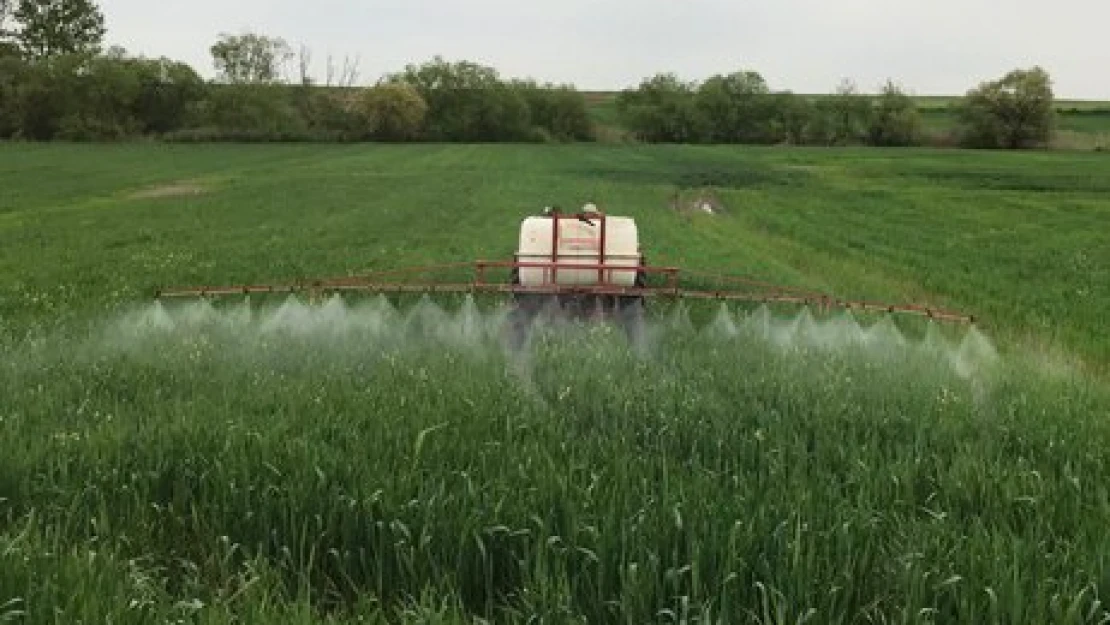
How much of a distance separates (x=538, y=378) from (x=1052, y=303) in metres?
11.2

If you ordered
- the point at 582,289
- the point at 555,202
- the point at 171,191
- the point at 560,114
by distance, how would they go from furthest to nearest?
1. the point at 560,114
2. the point at 171,191
3. the point at 555,202
4. the point at 582,289

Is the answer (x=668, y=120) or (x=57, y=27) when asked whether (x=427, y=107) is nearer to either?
(x=668, y=120)

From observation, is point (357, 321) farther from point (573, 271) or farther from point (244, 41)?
point (244, 41)

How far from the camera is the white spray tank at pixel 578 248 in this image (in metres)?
13.6

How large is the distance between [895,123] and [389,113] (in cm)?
4993

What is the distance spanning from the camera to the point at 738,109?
4572 inches

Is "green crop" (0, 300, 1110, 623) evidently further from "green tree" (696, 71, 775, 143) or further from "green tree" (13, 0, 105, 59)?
"green tree" (13, 0, 105, 59)

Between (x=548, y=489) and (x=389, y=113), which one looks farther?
(x=389, y=113)

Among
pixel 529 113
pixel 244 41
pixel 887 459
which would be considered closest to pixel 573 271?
pixel 887 459

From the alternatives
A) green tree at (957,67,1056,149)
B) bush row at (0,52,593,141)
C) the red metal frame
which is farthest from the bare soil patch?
green tree at (957,67,1056,149)

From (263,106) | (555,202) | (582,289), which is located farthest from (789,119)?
(582,289)

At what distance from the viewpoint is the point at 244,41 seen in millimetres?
137625

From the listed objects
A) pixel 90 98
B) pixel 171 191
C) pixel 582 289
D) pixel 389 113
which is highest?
pixel 90 98

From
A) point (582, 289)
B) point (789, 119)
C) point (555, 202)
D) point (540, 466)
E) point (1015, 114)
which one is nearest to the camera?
point (540, 466)
